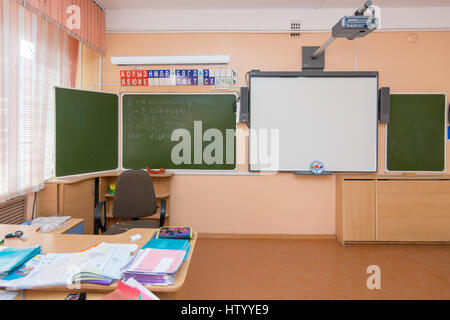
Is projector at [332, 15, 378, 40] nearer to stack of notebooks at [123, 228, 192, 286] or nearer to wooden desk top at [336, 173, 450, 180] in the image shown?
wooden desk top at [336, 173, 450, 180]

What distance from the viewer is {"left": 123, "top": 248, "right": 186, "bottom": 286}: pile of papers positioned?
4.12 feet

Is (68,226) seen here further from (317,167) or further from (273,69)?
(273,69)

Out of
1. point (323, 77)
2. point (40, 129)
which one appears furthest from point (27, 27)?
point (323, 77)

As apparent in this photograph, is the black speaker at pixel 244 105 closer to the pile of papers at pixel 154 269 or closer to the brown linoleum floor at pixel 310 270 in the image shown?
the brown linoleum floor at pixel 310 270

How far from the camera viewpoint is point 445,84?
12.9 ft

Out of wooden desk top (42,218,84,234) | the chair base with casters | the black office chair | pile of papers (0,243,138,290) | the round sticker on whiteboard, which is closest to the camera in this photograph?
pile of papers (0,243,138,290)

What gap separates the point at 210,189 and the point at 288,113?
1630mm

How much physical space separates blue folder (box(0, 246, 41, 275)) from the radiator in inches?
54.4

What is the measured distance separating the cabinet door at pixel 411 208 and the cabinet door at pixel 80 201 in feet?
12.9

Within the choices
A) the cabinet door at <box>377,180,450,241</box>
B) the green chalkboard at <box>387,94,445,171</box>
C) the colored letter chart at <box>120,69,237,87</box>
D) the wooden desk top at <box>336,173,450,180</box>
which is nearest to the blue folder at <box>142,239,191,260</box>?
the colored letter chart at <box>120,69,237,87</box>

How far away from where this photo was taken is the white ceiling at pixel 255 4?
366 cm

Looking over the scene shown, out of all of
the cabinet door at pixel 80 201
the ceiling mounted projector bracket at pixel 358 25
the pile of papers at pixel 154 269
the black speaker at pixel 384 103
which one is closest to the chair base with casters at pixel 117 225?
the cabinet door at pixel 80 201

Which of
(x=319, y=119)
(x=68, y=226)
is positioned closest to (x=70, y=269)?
(x=68, y=226)
